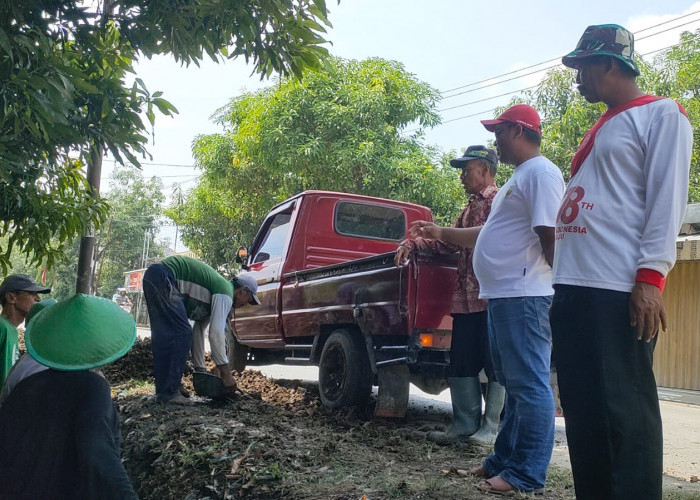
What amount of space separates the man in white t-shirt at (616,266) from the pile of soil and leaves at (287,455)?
132 centimetres

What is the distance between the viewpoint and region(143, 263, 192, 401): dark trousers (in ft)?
21.5

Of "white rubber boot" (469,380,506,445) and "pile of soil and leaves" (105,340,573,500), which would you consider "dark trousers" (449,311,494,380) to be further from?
"pile of soil and leaves" (105,340,573,500)

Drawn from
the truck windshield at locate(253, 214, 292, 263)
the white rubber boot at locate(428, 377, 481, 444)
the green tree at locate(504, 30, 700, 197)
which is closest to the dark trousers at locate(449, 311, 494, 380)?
the white rubber boot at locate(428, 377, 481, 444)

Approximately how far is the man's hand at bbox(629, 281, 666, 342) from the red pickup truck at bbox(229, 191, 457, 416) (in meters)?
2.99

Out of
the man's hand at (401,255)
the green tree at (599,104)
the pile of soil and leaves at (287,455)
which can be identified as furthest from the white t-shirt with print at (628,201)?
the green tree at (599,104)

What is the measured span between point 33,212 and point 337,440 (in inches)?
106

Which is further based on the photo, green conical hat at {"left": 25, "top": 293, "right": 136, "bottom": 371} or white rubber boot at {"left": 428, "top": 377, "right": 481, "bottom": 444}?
white rubber boot at {"left": 428, "top": 377, "right": 481, "bottom": 444}

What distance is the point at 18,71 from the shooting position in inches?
137

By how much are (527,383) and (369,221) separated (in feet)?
15.1

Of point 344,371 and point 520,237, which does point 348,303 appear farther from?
point 520,237

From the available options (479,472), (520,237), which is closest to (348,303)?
(479,472)

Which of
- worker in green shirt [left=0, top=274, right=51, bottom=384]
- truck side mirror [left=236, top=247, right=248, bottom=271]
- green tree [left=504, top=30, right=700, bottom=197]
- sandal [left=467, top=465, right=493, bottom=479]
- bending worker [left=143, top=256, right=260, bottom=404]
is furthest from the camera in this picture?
green tree [left=504, top=30, right=700, bottom=197]

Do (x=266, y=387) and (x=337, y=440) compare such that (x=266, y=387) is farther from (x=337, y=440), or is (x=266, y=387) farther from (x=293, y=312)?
(x=337, y=440)

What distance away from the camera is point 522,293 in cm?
374
